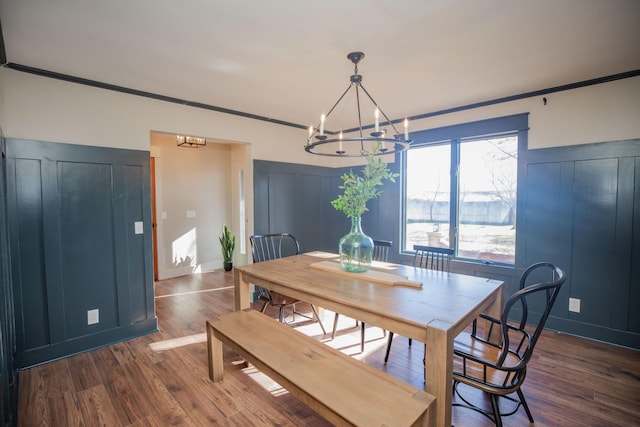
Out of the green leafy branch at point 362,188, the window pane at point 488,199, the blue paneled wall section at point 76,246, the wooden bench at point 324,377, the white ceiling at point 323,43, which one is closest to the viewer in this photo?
the wooden bench at point 324,377

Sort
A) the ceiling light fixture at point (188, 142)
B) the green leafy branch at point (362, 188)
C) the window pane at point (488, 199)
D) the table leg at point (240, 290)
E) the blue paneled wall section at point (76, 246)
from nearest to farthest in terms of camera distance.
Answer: the green leafy branch at point (362, 188) < the blue paneled wall section at point (76, 246) < the table leg at point (240, 290) < the window pane at point (488, 199) < the ceiling light fixture at point (188, 142)

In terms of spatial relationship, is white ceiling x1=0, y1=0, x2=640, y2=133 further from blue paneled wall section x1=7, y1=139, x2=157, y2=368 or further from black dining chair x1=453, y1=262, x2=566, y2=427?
A: black dining chair x1=453, y1=262, x2=566, y2=427

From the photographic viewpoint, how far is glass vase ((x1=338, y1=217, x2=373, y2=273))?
226 centimetres

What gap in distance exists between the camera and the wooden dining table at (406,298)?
1.38 m

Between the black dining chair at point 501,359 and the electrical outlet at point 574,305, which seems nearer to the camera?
the black dining chair at point 501,359

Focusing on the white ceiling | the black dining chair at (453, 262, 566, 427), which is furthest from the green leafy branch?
the black dining chair at (453, 262, 566, 427)

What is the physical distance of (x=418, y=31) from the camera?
197 cm

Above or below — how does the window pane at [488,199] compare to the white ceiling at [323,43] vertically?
below

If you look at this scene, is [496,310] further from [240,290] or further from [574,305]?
[240,290]

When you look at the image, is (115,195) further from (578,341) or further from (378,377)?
(578,341)

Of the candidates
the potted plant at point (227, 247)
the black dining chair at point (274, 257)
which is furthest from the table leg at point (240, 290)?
the potted plant at point (227, 247)

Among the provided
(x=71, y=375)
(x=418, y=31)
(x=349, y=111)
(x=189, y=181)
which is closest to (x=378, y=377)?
(x=418, y=31)

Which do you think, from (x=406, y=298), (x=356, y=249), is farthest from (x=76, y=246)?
(x=406, y=298)

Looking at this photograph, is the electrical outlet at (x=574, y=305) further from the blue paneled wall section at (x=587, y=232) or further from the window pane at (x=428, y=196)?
the window pane at (x=428, y=196)
